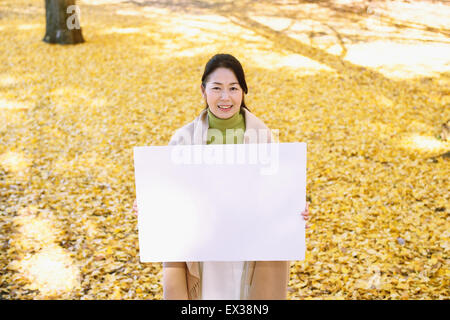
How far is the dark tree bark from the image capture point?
10.2 m

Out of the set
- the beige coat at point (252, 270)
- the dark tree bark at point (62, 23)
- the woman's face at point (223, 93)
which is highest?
the dark tree bark at point (62, 23)

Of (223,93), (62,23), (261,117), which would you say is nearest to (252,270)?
(223,93)

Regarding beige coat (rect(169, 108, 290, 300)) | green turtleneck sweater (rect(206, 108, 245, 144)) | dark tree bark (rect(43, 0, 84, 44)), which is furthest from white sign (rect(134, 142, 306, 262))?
dark tree bark (rect(43, 0, 84, 44))

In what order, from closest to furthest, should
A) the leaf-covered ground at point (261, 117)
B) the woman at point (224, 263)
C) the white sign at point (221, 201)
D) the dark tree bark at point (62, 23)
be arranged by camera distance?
the white sign at point (221, 201) < the woman at point (224, 263) < the leaf-covered ground at point (261, 117) < the dark tree bark at point (62, 23)

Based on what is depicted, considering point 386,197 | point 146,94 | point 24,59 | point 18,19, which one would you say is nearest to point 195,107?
point 146,94

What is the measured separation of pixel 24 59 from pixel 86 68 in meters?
1.90

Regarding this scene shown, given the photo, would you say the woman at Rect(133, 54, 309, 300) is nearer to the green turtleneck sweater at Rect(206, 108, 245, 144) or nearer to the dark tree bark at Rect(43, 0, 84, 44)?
the green turtleneck sweater at Rect(206, 108, 245, 144)

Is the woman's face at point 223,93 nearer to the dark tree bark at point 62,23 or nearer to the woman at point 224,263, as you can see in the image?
the woman at point 224,263

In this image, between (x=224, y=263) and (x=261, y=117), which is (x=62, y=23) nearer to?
(x=261, y=117)

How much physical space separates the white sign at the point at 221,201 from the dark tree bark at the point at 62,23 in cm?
988

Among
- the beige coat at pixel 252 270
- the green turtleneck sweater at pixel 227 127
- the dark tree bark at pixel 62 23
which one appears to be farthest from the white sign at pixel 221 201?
the dark tree bark at pixel 62 23

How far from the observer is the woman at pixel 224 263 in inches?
89.6

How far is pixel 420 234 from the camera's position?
13.7ft

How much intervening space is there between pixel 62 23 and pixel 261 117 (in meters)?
6.63
